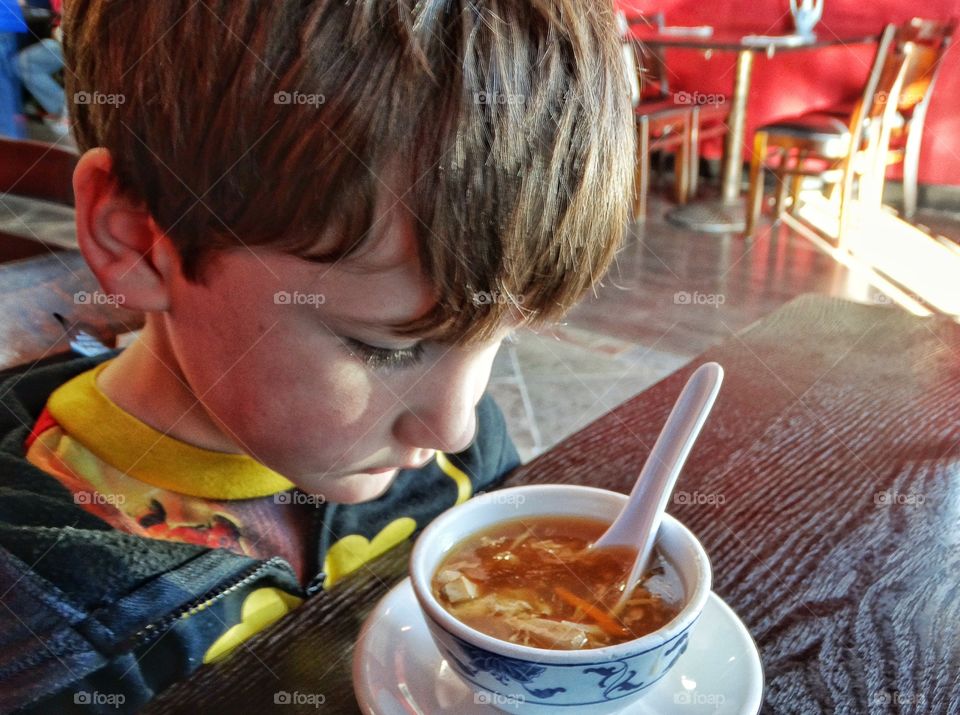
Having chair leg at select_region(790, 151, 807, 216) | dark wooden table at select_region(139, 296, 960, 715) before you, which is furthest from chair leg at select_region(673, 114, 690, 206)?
dark wooden table at select_region(139, 296, 960, 715)

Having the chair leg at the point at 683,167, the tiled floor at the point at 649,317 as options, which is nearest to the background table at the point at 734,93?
the chair leg at the point at 683,167

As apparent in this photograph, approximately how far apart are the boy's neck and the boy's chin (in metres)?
0.13

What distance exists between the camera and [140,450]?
789 mm

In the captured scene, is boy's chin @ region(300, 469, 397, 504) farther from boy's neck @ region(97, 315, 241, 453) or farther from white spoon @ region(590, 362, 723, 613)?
white spoon @ region(590, 362, 723, 613)

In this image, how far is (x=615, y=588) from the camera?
54 cm

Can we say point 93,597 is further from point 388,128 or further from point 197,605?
point 388,128

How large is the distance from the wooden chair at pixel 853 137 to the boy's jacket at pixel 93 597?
3362mm

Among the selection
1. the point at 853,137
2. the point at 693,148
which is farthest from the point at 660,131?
the point at 853,137

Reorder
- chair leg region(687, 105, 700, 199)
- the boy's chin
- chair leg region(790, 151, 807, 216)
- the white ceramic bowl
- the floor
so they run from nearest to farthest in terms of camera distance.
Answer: the white ceramic bowl → the boy's chin → the floor → chair leg region(790, 151, 807, 216) → chair leg region(687, 105, 700, 199)

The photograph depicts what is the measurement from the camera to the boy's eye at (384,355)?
62cm

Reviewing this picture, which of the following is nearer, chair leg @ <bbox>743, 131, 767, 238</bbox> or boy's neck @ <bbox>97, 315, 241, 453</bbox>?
boy's neck @ <bbox>97, 315, 241, 453</bbox>

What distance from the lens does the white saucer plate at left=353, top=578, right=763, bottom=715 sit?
49cm

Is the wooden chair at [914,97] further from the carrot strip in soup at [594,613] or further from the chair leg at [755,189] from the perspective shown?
the carrot strip in soup at [594,613]

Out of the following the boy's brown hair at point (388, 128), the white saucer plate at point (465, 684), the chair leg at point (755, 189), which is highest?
the boy's brown hair at point (388, 128)
